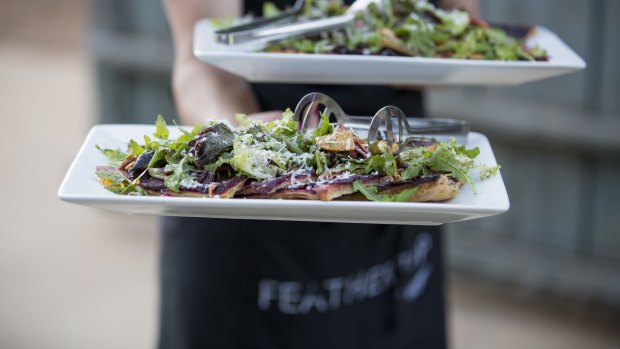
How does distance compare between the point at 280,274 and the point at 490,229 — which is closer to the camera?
the point at 280,274

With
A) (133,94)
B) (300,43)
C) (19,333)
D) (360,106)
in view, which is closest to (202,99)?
(300,43)

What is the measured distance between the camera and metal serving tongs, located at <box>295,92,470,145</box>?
0.85m

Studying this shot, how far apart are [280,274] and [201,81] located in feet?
1.11

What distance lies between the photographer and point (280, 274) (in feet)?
4.51

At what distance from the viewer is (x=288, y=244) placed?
1360mm

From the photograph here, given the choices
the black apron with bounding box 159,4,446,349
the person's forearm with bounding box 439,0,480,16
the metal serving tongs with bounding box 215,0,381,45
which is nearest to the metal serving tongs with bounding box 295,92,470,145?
the metal serving tongs with bounding box 215,0,381,45

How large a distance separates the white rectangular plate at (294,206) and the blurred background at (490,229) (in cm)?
172

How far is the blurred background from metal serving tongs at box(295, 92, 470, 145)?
1550 millimetres

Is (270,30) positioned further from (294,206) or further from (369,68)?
(294,206)

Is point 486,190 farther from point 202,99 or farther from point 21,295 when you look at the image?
point 21,295

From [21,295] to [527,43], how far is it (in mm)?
2138

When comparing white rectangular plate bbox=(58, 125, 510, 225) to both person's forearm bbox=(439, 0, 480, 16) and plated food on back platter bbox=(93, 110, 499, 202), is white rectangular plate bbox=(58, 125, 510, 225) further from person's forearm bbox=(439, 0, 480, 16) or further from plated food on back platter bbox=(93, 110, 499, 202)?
person's forearm bbox=(439, 0, 480, 16)

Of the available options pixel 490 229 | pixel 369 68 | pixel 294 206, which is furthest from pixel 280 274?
pixel 490 229

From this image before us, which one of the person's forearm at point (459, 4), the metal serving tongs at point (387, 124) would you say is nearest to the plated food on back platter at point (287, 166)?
the metal serving tongs at point (387, 124)
